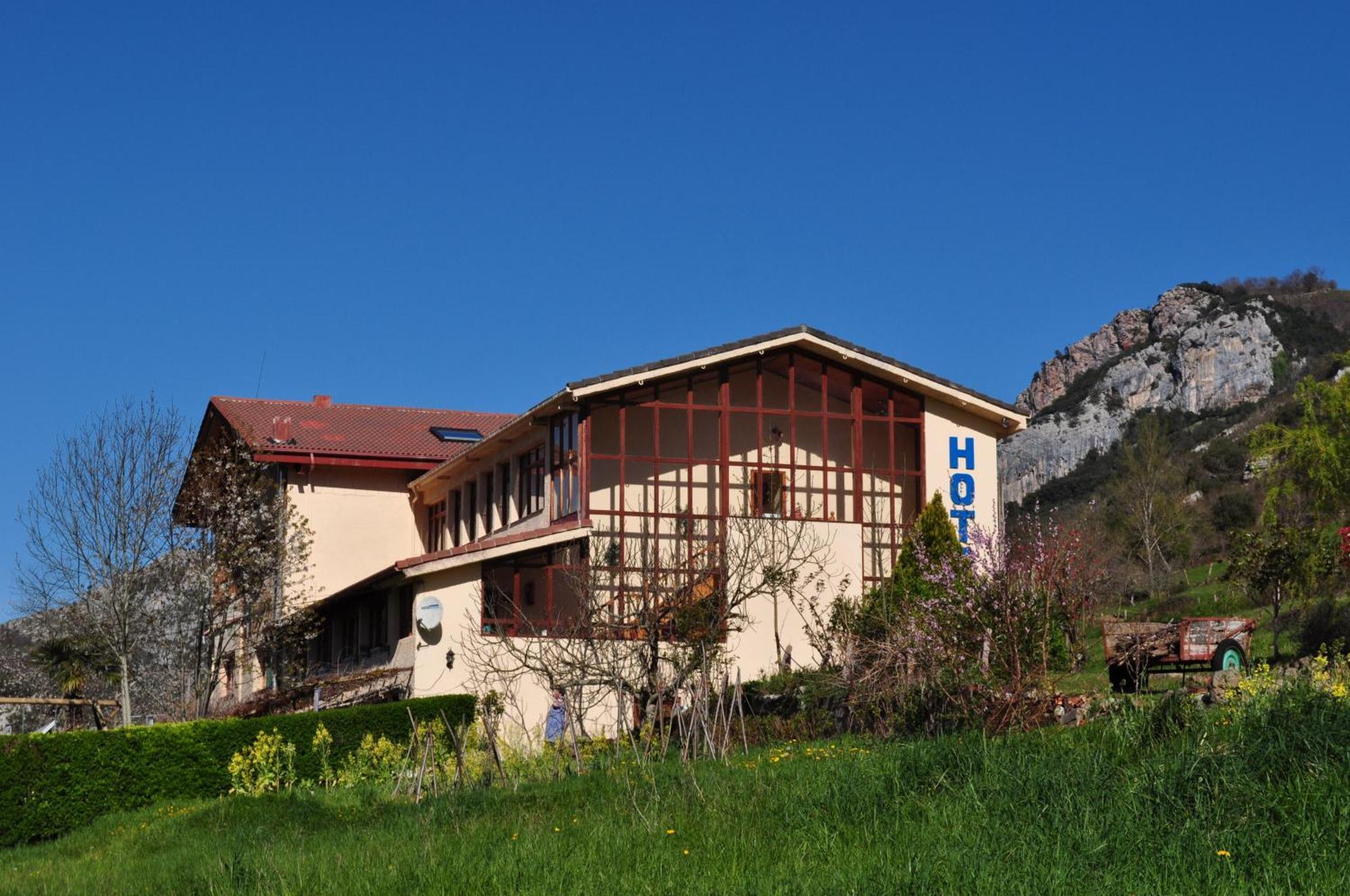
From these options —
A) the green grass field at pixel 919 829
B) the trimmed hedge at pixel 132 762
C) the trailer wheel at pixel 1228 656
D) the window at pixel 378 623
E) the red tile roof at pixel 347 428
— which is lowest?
the trimmed hedge at pixel 132 762

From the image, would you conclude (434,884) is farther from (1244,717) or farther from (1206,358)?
(1206,358)

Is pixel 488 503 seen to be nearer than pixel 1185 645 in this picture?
No

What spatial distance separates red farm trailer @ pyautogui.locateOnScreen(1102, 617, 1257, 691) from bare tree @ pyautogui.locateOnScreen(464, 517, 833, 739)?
5461mm

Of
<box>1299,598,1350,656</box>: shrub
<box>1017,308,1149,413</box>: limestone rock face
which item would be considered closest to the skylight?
<box>1299,598,1350,656</box>: shrub

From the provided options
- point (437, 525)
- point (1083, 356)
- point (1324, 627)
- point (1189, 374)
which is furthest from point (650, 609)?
point (1083, 356)

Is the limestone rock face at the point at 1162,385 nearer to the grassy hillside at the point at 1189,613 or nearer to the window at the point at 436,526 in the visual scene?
the grassy hillside at the point at 1189,613

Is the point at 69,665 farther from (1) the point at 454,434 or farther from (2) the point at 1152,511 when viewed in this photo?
(2) the point at 1152,511

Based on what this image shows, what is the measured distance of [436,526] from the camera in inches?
1572

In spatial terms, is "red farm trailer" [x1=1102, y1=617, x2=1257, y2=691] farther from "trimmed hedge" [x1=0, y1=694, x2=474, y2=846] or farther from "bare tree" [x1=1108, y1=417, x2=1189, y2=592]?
"bare tree" [x1=1108, y1=417, x2=1189, y2=592]

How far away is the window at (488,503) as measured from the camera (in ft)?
118

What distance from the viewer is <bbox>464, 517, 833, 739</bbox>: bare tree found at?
1973 cm

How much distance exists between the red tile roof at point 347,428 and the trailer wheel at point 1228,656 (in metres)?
21.1

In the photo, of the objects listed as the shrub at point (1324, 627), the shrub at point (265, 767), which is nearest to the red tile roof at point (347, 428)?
the shrub at point (265, 767)

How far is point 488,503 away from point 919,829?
90.1 feet
